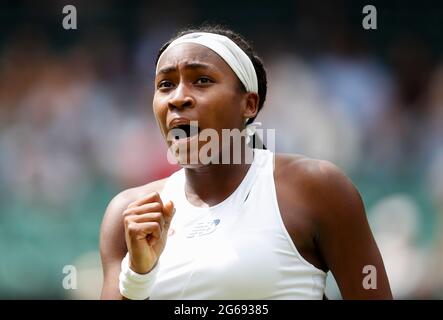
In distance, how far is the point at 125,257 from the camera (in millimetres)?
2459

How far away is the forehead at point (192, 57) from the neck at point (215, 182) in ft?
1.19

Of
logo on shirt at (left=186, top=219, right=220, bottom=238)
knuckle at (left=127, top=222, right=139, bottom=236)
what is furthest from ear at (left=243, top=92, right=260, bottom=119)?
knuckle at (left=127, top=222, right=139, bottom=236)

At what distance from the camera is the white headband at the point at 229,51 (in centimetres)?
253

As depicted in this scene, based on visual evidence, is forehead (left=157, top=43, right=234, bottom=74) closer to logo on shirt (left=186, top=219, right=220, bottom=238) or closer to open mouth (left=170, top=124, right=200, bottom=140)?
open mouth (left=170, top=124, right=200, bottom=140)

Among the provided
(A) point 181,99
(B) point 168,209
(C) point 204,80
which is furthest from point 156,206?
(C) point 204,80

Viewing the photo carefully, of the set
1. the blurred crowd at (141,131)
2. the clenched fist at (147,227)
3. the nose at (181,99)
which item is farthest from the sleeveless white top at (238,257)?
the blurred crowd at (141,131)

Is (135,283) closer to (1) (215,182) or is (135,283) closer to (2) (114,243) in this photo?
(2) (114,243)

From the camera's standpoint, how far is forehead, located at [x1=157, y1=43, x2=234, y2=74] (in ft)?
8.07

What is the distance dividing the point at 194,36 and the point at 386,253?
8.49 ft

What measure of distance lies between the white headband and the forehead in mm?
20

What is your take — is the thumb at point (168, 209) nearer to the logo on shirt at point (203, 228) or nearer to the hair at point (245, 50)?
the logo on shirt at point (203, 228)

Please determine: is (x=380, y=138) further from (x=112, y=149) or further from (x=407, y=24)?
(x=112, y=149)
